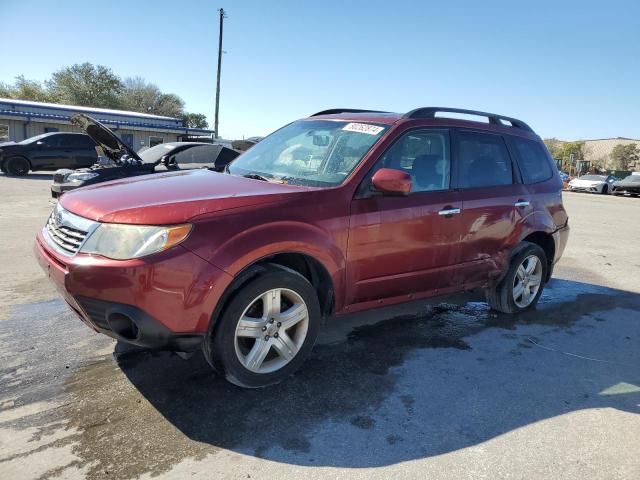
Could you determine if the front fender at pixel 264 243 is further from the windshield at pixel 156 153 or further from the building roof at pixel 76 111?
the building roof at pixel 76 111

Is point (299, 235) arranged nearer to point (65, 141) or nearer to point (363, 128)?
point (363, 128)

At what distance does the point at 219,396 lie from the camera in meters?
3.10

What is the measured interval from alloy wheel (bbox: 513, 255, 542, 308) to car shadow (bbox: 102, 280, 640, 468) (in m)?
0.31

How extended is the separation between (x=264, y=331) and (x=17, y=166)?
19.4m

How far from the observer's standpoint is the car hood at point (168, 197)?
2.78 m

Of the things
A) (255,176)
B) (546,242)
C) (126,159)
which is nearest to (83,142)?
(126,159)

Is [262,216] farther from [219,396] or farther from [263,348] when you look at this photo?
[219,396]

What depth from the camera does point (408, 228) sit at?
148 inches

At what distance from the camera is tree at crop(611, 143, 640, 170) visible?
217 feet

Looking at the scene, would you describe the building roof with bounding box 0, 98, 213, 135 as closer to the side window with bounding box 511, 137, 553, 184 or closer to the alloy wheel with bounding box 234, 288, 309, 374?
the side window with bounding box 511, 137, 553, 184

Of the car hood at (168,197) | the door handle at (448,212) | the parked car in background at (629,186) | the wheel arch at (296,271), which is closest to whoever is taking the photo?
the car hood at (168,197)

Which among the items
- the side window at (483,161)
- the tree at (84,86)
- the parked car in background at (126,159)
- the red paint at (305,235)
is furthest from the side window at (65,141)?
the tree at (84,86)

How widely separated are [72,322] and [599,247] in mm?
9500

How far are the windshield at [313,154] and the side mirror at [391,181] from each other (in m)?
0.24
